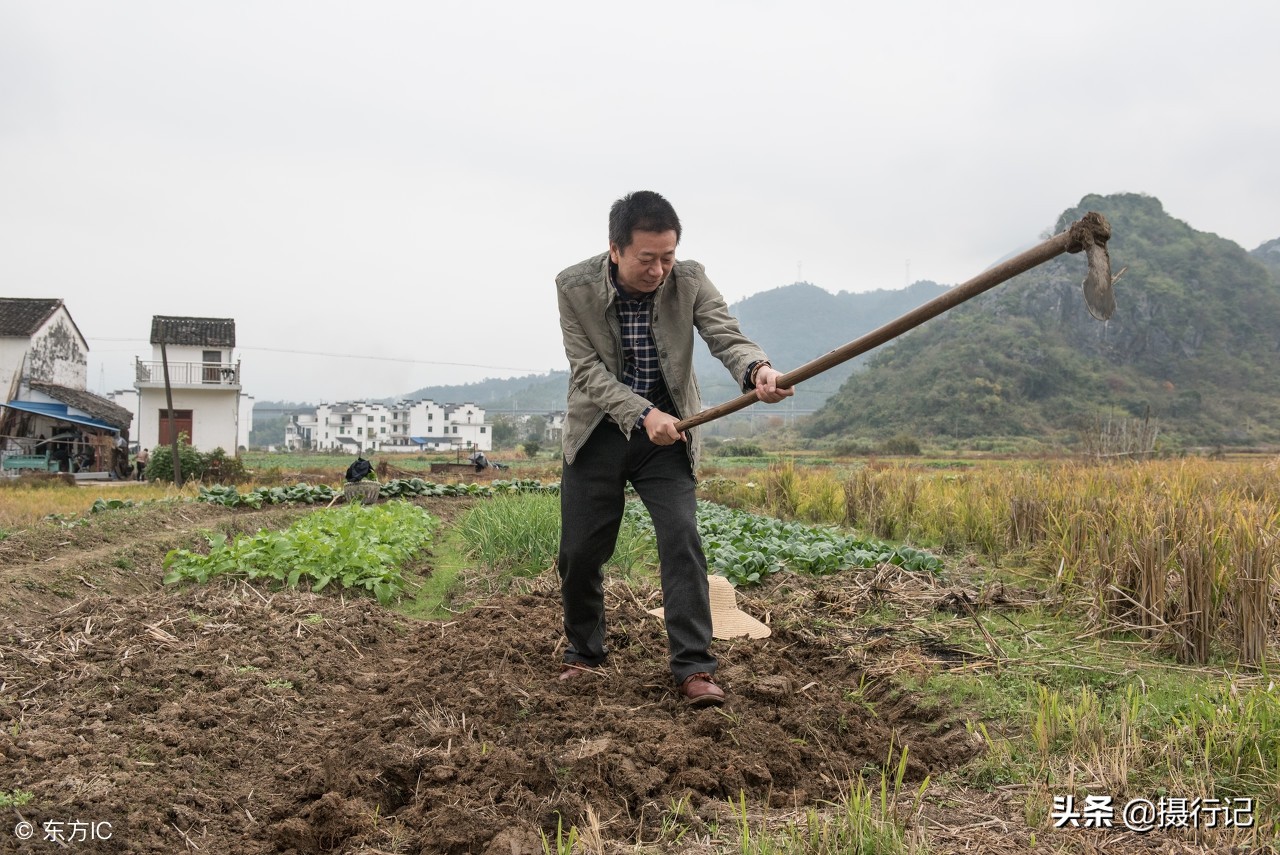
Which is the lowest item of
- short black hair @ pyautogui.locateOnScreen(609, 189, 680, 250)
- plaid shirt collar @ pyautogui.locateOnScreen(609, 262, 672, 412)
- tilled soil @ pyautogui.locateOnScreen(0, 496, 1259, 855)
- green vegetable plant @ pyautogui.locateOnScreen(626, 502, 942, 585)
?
tilled soil @ pyautogui.locateOnScreen(0, 496, 1259, 855)

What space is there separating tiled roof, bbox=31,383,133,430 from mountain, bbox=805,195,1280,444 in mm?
42838

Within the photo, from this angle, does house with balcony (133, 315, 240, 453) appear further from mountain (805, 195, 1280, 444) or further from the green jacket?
mountain (805, 195, 1280, 444)

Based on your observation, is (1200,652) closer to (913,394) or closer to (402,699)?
(402,699)

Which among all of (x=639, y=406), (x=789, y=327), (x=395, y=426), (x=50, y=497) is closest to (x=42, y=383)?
(x=50, y=497)

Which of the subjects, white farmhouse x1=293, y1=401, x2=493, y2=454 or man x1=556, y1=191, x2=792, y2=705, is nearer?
man x1=556, y1=191, x2=792, y2=705

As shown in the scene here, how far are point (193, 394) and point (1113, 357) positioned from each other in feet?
185

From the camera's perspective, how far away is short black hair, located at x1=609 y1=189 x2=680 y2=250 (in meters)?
3.25

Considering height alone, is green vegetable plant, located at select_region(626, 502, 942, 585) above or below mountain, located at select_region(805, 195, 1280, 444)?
below

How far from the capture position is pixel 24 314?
3038 cm

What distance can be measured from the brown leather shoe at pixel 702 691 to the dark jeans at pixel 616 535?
5 centimetres

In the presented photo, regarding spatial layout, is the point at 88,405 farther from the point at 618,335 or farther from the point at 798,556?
the point at 618,335

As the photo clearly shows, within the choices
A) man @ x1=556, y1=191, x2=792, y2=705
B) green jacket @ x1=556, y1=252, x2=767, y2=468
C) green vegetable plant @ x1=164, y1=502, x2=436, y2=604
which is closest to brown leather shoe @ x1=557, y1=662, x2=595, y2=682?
man @ x1=556, y1=191, x2=792, y2=705

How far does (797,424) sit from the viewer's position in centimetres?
7044

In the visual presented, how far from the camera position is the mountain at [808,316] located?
513 feet
